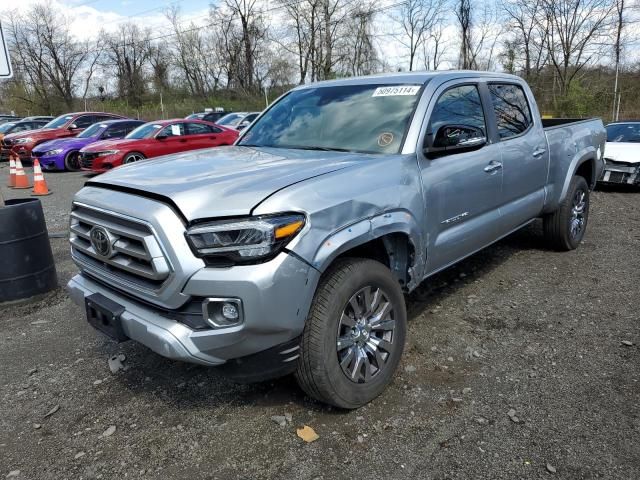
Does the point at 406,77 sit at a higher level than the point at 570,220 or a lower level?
higher

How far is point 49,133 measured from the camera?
1741 centimetres

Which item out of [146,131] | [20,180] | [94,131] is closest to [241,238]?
[20,180]

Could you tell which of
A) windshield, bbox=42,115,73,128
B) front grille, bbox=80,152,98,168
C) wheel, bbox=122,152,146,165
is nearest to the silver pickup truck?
wheel, bbox=122,152,146,165

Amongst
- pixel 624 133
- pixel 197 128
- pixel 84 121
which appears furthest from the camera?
pixel 84 121

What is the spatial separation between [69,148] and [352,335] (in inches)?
577

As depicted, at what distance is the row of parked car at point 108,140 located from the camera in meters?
12.9

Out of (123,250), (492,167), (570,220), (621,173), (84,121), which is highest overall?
(84,121)

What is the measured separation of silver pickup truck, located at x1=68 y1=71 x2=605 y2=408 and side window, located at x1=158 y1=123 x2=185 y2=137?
10.2 m

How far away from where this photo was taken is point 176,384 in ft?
10.8

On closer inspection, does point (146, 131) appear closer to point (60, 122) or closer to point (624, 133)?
point (60, 122)

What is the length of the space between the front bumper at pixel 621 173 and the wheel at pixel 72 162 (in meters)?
13.7

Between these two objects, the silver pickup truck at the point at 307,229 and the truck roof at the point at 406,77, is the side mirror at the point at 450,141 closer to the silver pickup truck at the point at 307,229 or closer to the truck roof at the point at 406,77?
the silver pickup truck at the point at 307,229

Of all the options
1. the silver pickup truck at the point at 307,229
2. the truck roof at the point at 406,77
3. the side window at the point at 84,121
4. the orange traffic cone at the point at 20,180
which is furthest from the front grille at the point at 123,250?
the side window at the point at 84,121

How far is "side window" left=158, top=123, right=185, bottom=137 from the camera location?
13555 mm
